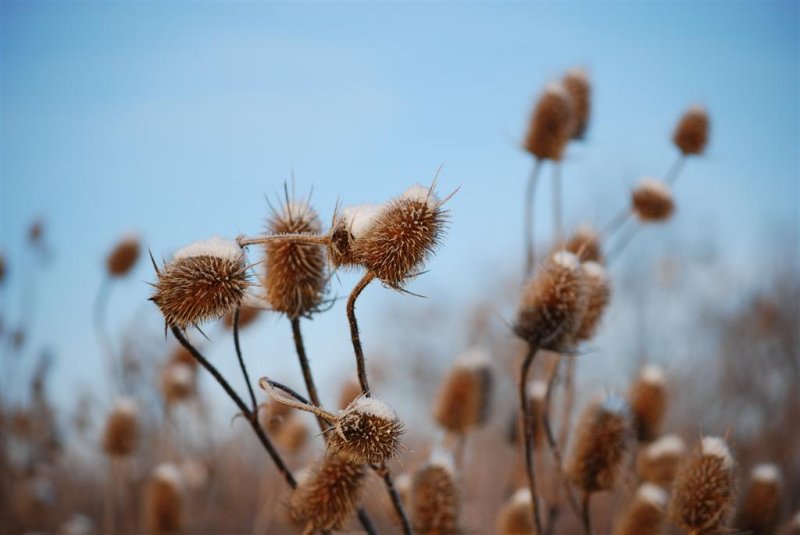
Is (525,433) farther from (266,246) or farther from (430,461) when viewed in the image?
(266,246)

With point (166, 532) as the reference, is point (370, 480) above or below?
below

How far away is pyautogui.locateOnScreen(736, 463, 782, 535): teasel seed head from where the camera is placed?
2.88 m

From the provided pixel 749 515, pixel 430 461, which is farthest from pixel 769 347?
pixel 430 461

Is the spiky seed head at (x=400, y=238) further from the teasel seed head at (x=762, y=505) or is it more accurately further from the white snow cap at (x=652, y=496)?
the teasel seed head at (x=762, y=505)

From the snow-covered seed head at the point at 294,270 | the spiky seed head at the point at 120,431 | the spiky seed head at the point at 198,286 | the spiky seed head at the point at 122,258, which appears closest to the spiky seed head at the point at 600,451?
the snow-covered seed head at the point at 294,270

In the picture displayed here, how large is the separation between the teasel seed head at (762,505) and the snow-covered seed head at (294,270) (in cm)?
234

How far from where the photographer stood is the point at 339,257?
1500mm

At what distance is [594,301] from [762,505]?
1384mm

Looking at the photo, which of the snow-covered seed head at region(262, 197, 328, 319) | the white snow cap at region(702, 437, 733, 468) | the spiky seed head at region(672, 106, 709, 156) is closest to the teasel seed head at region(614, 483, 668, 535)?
the white snow cap at region(702, 437, 733, 468)

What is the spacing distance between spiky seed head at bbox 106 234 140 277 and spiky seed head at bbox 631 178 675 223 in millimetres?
3017

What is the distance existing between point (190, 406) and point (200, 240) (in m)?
3.51

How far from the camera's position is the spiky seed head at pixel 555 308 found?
2.12m

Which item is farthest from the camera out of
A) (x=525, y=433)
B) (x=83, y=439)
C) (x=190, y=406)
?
(x=83, y=439)

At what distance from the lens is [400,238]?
1394 millimetres
